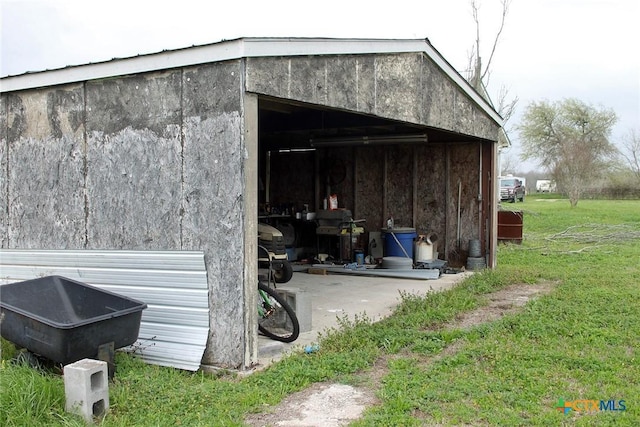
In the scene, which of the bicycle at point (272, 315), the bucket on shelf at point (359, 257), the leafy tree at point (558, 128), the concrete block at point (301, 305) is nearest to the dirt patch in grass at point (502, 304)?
the concrete block at point (301, 305)

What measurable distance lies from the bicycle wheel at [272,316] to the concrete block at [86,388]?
5.76 feet

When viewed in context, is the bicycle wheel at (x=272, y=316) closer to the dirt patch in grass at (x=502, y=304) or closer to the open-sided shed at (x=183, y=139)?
the open-sided shed at (x=183, y=139)

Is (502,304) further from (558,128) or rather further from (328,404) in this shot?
(558,128)

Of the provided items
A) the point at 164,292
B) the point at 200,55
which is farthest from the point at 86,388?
the point at 200,55

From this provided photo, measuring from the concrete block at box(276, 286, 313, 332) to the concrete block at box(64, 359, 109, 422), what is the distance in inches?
87.4

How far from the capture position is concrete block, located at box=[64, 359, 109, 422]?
329 cm

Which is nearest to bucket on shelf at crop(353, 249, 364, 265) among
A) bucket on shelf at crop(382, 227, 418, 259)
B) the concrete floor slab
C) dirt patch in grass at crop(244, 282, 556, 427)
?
bucket on shelf at crop(382, 227, 418, 259)

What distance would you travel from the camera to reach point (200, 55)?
4117mm

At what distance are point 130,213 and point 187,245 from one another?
2.13 feet

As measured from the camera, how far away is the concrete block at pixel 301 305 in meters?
5.39

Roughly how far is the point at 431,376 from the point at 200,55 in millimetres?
2830

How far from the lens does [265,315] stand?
510 centimetres

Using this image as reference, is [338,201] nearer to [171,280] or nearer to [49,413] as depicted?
[171,280]

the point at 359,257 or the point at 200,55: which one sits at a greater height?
the point at 200,55
